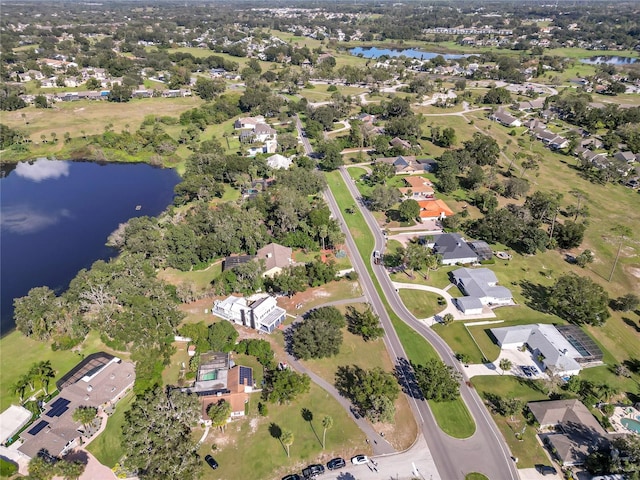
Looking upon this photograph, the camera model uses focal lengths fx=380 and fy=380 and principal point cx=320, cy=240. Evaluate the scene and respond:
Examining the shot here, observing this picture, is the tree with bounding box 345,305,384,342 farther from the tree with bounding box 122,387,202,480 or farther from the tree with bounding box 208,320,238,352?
the tree with bounding box 122,387,202,480

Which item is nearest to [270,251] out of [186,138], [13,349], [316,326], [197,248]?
[197,248]

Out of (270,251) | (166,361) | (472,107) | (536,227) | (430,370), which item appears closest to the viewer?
(430,370)

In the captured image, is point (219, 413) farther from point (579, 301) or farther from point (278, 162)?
point (278, 162)

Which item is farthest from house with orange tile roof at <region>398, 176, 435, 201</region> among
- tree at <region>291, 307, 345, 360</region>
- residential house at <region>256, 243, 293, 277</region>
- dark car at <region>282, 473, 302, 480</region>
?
dark car at <region>282, 473, 302, 480</region>

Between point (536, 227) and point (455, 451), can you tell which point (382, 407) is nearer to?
point (455, 451)

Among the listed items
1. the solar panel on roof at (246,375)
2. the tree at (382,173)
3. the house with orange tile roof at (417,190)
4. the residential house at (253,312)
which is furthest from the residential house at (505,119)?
the solar panel on roof at (246,375)

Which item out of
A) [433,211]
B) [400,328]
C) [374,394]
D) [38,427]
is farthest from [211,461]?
[433,211]

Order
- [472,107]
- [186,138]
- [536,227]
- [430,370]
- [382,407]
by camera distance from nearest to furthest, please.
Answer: [382,407], [430,370], [536,227], [186,138], [472,107]
